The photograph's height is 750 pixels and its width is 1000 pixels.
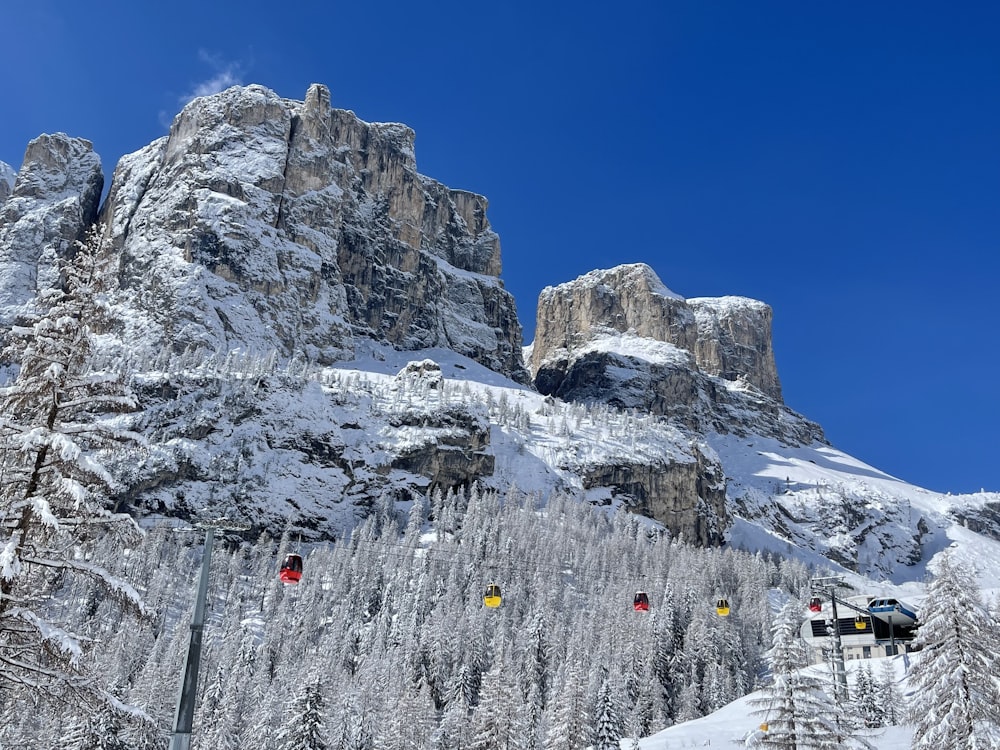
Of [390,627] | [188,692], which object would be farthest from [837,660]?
[390,627]

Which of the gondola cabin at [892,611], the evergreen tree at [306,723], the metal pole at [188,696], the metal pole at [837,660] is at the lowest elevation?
the evergreen tree at [306,723]

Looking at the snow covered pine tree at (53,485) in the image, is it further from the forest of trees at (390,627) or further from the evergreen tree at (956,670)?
the evergreen tree at (956,670)

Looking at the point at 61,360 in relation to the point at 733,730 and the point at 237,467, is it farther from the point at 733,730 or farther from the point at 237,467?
the point at 237,467

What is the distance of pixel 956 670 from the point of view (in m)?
26.8

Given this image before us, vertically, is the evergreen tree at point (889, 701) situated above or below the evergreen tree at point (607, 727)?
above

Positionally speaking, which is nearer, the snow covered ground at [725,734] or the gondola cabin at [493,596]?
the gondola cabin at [493,596]

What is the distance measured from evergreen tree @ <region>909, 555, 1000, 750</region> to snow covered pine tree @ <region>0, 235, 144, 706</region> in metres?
25.3

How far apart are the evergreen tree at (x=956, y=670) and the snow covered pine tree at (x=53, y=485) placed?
2525 centimetres

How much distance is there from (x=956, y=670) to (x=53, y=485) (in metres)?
27.3

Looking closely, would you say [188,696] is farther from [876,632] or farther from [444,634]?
[444,634]

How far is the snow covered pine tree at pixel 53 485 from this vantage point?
49.0 feet

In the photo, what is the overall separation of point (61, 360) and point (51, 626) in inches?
206

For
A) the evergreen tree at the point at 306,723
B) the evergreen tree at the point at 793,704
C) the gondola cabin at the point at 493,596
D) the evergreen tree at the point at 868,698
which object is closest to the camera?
the evergreen tree at the point at 793,704

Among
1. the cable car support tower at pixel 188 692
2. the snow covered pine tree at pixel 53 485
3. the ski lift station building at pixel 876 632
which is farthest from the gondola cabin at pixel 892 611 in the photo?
the snow covered pine tree at pixel 53 485
